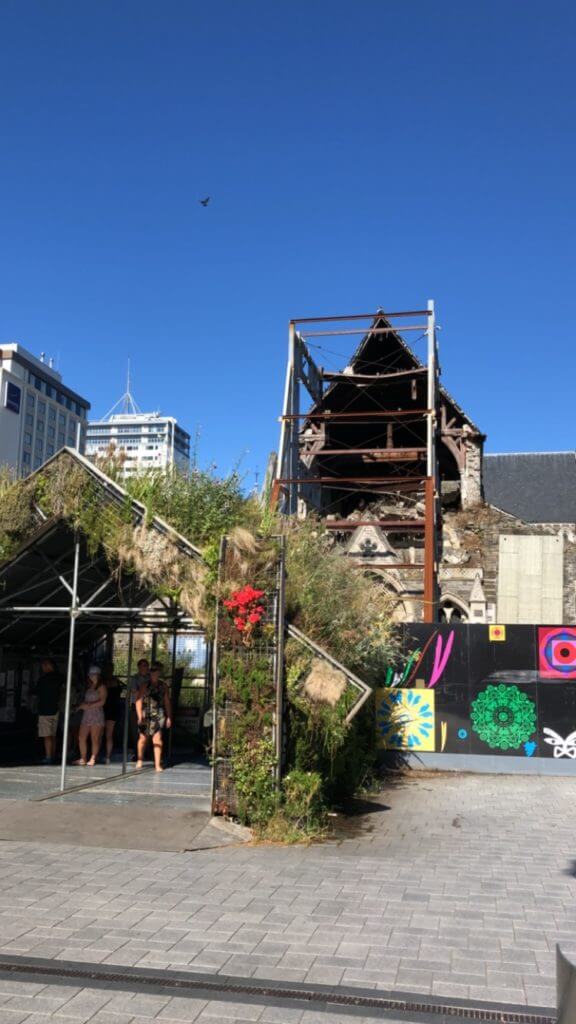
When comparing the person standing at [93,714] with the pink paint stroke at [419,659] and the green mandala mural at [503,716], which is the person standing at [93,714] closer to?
the pink paint stroke at [419,659]

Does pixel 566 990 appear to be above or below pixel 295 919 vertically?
above

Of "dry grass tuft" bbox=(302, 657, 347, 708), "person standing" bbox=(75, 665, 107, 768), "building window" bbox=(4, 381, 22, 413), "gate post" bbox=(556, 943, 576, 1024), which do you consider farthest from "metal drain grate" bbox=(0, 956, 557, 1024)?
"building window" bbox=(4, 381, 22, 413)

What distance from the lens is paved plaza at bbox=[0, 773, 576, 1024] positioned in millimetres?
4754

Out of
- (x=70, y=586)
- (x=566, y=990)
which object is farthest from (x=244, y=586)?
(x=566, y=990)

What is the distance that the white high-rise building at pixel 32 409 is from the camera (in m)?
110

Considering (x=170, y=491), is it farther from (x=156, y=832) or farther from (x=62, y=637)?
(x=62, y=637)

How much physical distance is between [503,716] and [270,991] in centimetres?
997

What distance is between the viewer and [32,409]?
117000mm

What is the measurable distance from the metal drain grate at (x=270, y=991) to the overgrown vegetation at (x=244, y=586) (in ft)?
12.6

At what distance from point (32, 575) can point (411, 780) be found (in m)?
6.60

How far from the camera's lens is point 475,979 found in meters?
5.01

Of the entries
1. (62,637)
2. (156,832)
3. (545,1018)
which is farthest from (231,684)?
(62,637)

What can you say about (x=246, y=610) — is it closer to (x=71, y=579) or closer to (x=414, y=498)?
(x=71, y=579)

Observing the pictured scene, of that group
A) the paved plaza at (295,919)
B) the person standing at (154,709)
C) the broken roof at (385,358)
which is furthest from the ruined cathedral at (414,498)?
the paved plaza at (295,919)
